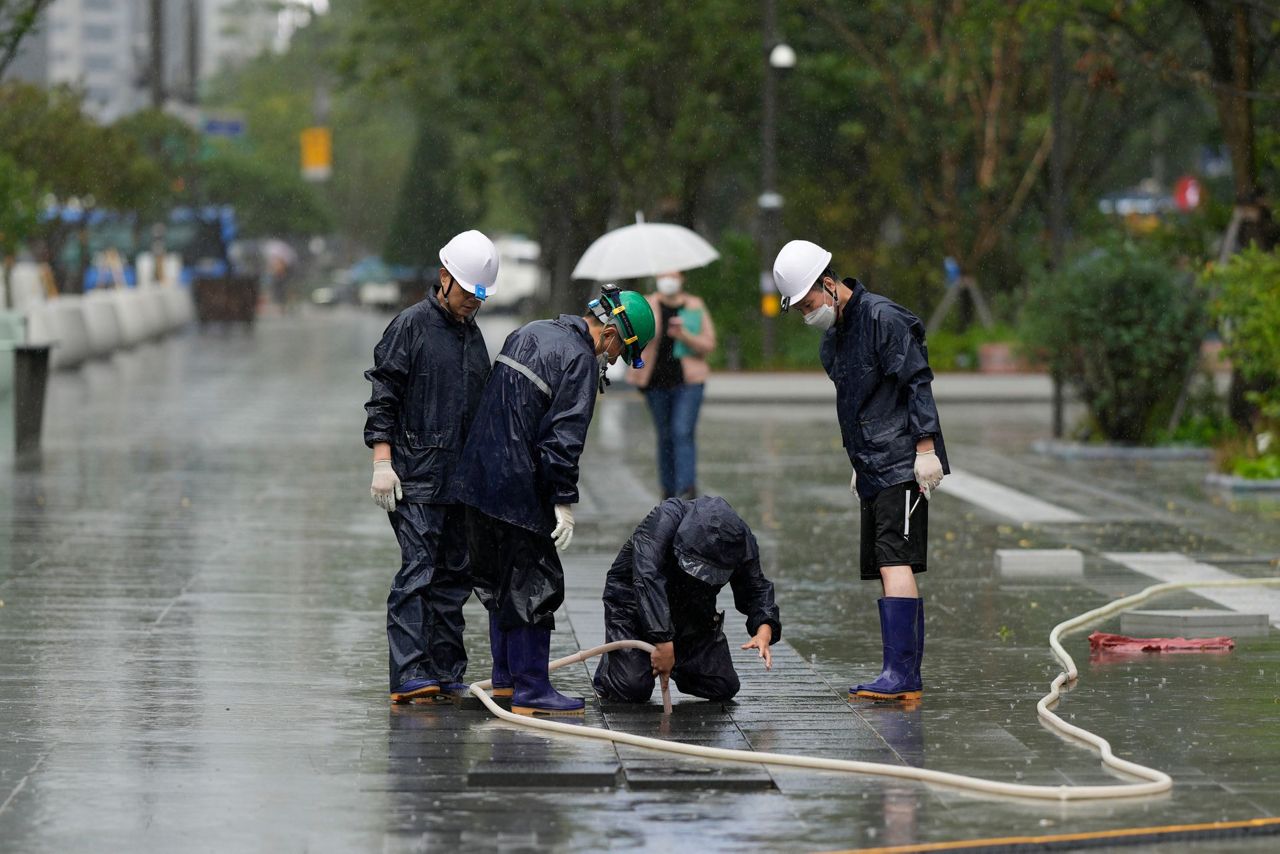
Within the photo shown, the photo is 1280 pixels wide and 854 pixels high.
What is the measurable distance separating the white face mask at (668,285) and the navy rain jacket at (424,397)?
631cm

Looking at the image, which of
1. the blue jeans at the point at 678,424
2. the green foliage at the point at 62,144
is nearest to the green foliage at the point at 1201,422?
the blue jeans at the point at 678,424

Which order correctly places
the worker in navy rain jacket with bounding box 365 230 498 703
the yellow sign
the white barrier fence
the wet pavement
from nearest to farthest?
the wet pavement, the worker in navy rain jacket with bounding box 365 230 498 703, the white barrier fence, the yellow sign

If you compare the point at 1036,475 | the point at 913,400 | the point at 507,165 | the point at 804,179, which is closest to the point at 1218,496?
the point at 1036,475

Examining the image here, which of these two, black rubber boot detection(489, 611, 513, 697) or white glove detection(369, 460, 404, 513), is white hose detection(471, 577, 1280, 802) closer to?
black rubber boot detection(489, 611, 513, 697)

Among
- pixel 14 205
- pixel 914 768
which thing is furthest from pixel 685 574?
pixel 14 205

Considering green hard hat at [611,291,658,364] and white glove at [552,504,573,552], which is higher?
green hard hat at [611,291,658,364]

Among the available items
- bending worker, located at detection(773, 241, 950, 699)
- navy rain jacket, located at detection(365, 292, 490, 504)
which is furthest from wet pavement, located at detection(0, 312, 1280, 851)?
navy rain jacket, located at detection(365, 292, 490, 504)

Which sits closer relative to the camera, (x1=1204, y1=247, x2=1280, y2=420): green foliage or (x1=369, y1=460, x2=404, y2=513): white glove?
(x1=369, y1=460, x2=404, y2=513): white glove

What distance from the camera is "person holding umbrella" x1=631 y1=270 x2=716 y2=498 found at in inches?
574

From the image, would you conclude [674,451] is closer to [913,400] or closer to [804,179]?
[913,400]

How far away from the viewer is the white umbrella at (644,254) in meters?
15.5

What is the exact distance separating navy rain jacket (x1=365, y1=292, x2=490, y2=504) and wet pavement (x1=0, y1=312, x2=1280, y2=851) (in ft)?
2.82

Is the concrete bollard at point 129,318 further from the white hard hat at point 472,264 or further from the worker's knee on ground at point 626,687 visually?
the worker's knee on ground at point 626,687

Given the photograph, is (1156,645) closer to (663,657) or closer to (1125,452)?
(663,657)
